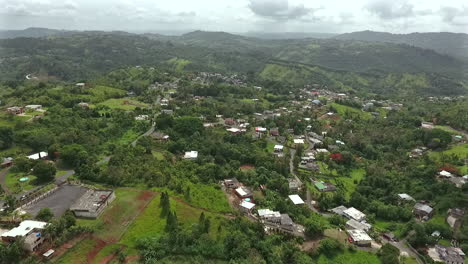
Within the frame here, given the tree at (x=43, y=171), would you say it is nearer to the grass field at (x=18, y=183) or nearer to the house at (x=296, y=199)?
the grass field at (x=18, y=183)

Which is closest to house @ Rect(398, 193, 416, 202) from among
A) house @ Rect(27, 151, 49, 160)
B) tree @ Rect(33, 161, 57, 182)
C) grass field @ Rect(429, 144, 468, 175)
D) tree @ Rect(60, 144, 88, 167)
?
grass field @ Rect(429, 144, 468, 175)

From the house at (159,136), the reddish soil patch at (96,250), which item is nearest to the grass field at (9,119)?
the house at (159,136)

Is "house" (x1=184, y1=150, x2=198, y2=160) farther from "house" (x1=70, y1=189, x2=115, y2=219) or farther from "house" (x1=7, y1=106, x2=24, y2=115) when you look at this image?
"house" (x1=7, y1=106, x2=24, y2=115)

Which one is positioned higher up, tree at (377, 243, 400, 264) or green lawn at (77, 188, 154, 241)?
green lawn at (77, 188, 154, 241)

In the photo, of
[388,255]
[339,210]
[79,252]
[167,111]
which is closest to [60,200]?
[79,252]

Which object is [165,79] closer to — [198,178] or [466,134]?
[198,178]

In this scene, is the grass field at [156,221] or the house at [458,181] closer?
the grass field at [156,221]

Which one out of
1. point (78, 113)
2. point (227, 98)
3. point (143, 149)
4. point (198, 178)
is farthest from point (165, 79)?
point (198, 178)
